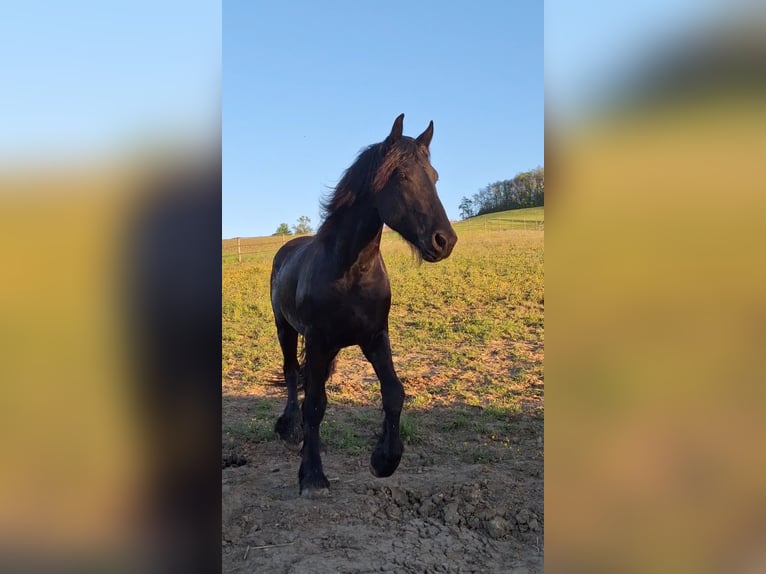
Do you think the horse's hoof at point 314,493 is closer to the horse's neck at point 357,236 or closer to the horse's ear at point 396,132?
the horse's neck at point 357,236

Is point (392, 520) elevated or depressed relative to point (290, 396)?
depressed

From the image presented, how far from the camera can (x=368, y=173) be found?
339 centimetres

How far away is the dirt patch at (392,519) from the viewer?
2.80m

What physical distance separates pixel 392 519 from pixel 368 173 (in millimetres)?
2321

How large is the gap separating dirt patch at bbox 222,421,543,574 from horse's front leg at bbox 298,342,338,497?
0.40 ft

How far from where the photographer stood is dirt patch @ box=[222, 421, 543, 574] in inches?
110

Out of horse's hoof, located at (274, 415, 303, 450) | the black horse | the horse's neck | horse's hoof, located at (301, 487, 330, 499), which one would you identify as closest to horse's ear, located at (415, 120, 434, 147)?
the black horse

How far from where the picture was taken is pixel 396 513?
3.40 meters

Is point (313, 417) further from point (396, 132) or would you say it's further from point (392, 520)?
point (396, 132)

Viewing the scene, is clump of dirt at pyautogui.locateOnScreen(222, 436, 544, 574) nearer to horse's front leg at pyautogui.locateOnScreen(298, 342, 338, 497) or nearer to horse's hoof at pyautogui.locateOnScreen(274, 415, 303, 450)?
horse's front leg at pyautogui.locateOnScreen(298, 342, 338, 497)

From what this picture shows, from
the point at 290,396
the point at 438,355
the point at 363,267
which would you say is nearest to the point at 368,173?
the point at 363,267

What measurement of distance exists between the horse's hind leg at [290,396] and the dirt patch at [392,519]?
475 mm

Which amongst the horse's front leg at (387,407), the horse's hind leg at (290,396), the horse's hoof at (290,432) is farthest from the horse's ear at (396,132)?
the horse's hoof at (290,432)
